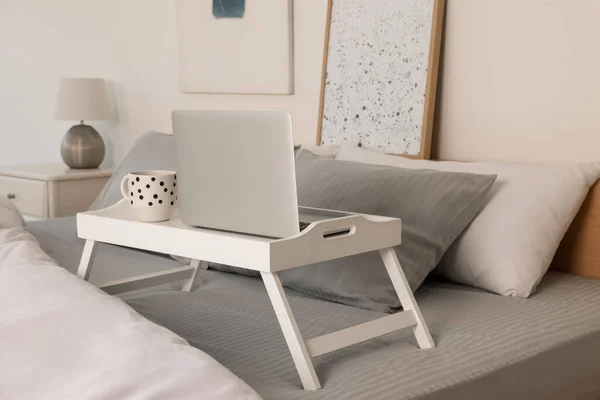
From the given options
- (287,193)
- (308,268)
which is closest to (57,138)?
(308,268)

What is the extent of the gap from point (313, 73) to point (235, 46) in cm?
36

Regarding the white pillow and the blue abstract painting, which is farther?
the blue abstract painting

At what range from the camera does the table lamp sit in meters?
3.38

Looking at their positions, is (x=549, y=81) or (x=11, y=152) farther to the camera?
(x=11, y=152)

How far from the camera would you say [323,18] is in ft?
8.68

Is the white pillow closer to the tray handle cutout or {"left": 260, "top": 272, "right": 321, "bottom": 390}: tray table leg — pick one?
the tray handle cutout

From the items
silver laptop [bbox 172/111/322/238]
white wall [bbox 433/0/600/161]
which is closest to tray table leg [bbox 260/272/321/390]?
silver laptop [bbox 172/111/322/238]

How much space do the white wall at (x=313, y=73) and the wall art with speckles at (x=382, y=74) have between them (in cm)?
7

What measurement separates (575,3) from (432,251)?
760 mm

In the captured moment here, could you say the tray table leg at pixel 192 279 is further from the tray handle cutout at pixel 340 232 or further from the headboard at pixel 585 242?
the headboard at pixel 585 242

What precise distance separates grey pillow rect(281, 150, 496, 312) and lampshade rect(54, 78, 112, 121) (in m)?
1.71

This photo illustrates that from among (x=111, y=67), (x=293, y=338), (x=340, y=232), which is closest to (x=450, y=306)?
(x=340, y=232)

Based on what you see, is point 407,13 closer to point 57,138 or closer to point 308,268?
point 308,268

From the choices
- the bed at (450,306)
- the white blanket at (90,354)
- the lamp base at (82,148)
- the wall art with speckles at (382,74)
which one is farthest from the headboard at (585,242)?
the lamp base at (82,148)
